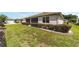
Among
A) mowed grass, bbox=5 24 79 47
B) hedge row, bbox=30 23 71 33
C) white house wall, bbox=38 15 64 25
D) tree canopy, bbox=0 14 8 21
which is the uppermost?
tree canopy, bbox=0 14 8 21

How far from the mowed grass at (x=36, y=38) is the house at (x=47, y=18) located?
0.12 m

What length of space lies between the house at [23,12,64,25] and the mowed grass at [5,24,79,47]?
122 mm

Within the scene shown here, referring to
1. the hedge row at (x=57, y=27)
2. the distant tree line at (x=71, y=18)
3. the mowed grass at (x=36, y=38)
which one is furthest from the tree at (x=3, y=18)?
the distant tree line at (x=71, y=18)

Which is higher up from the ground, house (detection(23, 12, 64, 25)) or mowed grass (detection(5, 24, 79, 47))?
house (detection(23, 12, 64, 25))

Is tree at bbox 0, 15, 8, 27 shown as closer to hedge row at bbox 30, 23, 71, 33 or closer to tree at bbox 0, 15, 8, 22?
tree at bbox 0, 15, 8, 22

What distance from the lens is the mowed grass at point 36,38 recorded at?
10.4ft

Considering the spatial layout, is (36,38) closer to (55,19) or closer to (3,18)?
(55,19)

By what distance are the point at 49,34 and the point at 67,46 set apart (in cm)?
29

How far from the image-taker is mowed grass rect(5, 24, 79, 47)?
3.17m

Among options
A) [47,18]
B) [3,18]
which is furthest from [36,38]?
[3,18]

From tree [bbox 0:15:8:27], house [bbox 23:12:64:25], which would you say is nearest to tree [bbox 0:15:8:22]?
tree [bbox 0:15:8:27]

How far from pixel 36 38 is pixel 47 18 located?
0.31m

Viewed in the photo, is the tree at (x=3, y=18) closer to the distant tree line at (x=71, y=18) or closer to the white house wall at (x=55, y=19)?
the white house wall at (x=55, y=19)

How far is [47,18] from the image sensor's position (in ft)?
10.6
